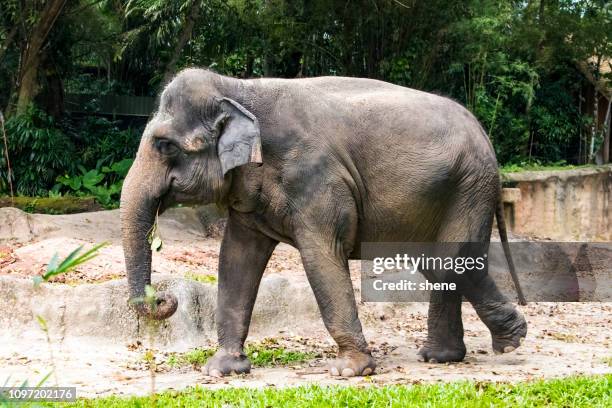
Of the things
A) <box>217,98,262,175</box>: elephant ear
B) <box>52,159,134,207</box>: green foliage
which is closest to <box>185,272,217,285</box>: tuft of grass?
<box>217,98,262,175</box>: elephant ear

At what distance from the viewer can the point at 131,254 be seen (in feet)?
21.0

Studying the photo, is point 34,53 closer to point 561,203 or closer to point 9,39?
point 9,39

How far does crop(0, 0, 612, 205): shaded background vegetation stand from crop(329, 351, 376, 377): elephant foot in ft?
36.7

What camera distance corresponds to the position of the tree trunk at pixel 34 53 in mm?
18250

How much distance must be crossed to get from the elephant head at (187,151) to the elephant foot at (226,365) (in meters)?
1.05

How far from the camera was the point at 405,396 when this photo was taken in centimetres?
572

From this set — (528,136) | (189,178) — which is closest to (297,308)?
(189,178)

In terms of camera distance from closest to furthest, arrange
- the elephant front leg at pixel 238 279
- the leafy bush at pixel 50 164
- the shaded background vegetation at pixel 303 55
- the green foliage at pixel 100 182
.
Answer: the elephant front leg at pixel 238 279
the green foliage at pixel 100 182
the leafy bush at pixel 50 164
the shaded background vegetation at pixel 303 55

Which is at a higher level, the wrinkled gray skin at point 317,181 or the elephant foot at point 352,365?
the wrinkled gray skin at point 317,181

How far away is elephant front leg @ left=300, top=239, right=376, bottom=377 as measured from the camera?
6691mm

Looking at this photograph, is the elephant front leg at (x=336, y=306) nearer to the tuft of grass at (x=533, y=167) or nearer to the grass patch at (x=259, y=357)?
the grass patch at (x=259, y=357)

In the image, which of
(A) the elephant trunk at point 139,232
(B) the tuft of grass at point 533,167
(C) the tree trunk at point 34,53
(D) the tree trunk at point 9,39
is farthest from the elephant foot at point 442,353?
(D) the tree trunk at point 9,39

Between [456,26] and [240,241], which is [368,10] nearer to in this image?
[456,26]

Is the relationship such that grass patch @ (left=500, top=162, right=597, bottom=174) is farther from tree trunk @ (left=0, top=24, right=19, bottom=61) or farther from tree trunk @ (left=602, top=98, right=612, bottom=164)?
tree trunk @ (left=0, top=24, right=19, bottom=61)
